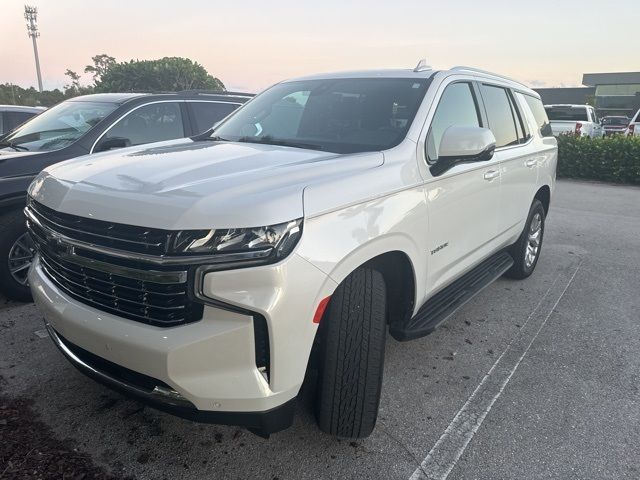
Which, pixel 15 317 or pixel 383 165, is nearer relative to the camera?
pixel 383 165

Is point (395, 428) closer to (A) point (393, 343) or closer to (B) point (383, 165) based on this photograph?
(A) point (393, 343)

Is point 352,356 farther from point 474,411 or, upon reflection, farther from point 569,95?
point 569,95

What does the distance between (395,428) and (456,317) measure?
1711mm

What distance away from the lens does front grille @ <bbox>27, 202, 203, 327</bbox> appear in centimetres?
193

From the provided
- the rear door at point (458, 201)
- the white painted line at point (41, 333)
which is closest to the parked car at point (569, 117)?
the rear door at point (458, 201)

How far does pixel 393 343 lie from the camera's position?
12.3 feet

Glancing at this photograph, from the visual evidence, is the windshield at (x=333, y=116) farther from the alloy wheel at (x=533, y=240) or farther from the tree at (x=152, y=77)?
the tree at (x=152, y=77)

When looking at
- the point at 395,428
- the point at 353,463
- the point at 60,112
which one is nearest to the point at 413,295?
the point at 395,428

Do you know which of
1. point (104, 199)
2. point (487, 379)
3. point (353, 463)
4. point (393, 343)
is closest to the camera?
point (104, 199)

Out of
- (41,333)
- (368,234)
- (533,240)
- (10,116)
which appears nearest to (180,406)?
(368,234)

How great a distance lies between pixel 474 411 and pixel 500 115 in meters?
2.48

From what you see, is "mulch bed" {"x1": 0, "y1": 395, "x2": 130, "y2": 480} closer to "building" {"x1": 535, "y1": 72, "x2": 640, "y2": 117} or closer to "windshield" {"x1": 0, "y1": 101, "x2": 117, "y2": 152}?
"windshield" {"x1": 0, "y1": 101, "x2": 117, "y2": 152}

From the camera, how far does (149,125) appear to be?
16.9ft

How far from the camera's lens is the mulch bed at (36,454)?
2326 mm
